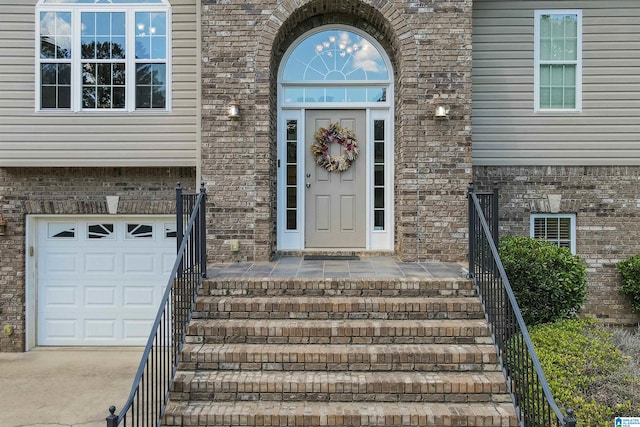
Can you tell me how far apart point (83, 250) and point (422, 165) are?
5591 millimetres

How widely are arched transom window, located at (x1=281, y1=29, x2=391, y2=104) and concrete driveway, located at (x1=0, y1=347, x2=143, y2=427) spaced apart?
4.51 m

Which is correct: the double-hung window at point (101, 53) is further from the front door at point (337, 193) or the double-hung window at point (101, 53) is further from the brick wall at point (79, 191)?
the front door at point (337, 193)

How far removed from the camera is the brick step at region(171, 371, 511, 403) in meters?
3.59

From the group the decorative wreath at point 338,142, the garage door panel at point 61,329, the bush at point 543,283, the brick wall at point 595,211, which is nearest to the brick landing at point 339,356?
the bush at point 543,283

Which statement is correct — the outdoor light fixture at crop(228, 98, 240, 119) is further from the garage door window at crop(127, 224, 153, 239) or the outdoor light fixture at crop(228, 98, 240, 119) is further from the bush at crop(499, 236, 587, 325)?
the bush at crop(499, 236, 587, 325)

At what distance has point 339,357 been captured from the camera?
3838 millimetres

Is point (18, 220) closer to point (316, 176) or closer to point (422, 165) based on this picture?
point (316, 176)

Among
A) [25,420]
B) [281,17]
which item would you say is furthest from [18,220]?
[281,17]

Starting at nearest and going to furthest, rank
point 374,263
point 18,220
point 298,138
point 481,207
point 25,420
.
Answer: point 25,420
point 481,207
point 374,263
point 298,138
point 18,220

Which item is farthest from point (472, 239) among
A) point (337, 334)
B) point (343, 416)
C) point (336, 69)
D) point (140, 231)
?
point (140, 231)

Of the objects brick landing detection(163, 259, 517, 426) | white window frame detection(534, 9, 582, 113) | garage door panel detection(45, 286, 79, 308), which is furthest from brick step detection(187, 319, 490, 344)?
white window frame detection(534, 9, 582, 113)

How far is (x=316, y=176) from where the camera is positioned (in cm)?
640

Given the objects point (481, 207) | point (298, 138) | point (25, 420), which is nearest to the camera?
point (25, 420)

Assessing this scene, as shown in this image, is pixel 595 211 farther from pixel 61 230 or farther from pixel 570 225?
pixel 61 230
